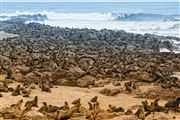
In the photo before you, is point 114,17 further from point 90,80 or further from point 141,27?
point 90,80

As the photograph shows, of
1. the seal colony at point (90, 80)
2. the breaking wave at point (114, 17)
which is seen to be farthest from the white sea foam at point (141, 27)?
the seal colony at point (90, 80)

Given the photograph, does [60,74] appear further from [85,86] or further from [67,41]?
[67,41]

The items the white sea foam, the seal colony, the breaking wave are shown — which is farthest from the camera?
the breaking wave

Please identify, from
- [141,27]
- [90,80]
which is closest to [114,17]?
[141,27]

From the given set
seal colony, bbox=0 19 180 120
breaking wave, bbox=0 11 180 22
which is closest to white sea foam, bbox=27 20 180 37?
breaking wave, bbox=0 11 180 22

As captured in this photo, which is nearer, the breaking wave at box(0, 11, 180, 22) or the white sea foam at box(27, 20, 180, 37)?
the white sea foam at box(27, 20, 180, 37)

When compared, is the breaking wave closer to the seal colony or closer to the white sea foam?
the white sea foam

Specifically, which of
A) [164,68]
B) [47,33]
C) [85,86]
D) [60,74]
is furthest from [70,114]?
[47,33]

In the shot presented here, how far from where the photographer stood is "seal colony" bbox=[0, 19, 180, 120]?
1166 cm

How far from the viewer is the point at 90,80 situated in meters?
18.3

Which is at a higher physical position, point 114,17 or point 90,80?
point 114,17

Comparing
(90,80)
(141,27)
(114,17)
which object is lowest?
A: (90,80)

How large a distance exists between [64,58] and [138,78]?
5.42 meters

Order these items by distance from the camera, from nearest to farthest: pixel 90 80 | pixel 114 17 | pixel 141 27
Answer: pixel 90 80, pixel 141 27, pixel 114 17
